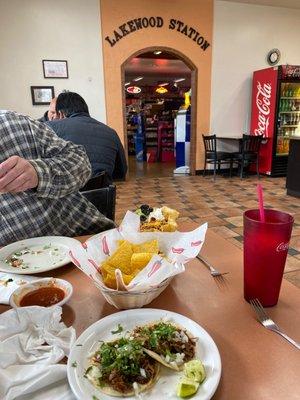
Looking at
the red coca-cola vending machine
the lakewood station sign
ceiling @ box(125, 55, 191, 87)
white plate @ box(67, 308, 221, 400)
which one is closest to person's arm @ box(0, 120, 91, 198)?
white plate @ box(67, 308, 221, 400)

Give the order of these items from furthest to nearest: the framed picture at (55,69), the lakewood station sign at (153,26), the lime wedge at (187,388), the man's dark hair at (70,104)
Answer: the lakewood station sign at (153,26), the framed picture at (55,69), the man's dark hair at (70,104), the lime wedge at (187,388)

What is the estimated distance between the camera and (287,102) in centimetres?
643

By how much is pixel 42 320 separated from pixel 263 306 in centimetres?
52

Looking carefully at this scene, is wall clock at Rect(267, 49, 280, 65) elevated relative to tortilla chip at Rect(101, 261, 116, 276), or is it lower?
elevated

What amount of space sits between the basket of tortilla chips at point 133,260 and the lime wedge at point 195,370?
18cm

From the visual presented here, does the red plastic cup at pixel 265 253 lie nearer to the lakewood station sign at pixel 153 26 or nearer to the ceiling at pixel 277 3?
the lakewood station sign at pixel 153 26

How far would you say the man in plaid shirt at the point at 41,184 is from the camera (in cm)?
120

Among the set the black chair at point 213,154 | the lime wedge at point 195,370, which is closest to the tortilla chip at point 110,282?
the lime wedge at point 195,370

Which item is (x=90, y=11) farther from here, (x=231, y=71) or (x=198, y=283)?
(x=198, y=283)

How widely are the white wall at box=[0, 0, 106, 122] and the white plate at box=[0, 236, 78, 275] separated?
5.02 meters

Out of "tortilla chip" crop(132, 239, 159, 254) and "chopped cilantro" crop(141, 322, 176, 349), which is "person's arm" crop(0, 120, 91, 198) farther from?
"chopped cilantro" crop(141, 322, 176, 349)

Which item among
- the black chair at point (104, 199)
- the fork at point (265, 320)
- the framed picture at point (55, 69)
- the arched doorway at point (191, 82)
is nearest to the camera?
the fork at point (265, 320)

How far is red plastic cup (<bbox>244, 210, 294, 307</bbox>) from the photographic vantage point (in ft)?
2.21

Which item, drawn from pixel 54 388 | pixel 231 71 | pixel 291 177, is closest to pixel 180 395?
pixel 54 388
